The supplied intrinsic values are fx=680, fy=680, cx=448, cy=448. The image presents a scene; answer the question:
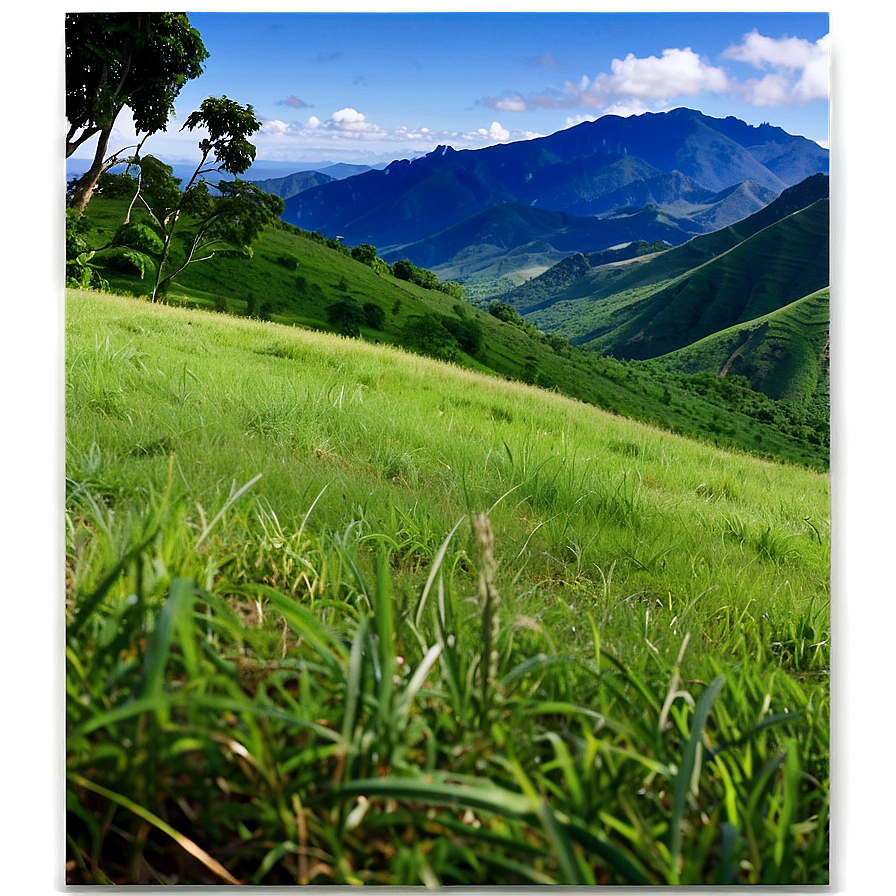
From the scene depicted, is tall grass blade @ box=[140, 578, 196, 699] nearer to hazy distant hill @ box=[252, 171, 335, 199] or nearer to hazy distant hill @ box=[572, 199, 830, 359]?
hazy distant hill @ box=[252, 171, 335, 199]

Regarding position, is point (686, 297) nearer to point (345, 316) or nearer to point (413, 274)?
point (413, 274)

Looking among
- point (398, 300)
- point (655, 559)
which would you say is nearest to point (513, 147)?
point (655, 559)

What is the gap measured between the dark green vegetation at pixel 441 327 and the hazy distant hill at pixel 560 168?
3.87 ft

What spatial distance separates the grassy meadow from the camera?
3.78 feet

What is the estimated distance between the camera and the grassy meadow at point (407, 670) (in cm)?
115

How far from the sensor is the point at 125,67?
2.03 m

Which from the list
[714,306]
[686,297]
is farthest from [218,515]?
[686,297]

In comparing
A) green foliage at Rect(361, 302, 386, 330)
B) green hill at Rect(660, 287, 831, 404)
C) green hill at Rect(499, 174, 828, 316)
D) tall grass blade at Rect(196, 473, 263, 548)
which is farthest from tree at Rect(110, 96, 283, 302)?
green hill at Rect(499, 174, 828, 316)
